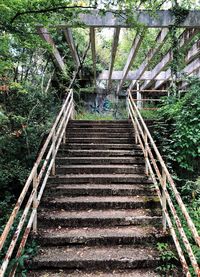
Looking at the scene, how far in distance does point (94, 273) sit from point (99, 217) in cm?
85

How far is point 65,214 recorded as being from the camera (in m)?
3.77

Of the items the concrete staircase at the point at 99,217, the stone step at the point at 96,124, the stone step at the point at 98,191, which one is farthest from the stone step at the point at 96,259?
the stone step at the point at 96,124

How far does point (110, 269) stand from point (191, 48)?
21.1ft

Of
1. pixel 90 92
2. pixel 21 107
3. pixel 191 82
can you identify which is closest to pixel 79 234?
pixel 21 107

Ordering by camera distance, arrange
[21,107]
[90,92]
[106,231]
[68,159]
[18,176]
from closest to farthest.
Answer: [106,231], [18,176], [68,159], [21,107], [90,92]

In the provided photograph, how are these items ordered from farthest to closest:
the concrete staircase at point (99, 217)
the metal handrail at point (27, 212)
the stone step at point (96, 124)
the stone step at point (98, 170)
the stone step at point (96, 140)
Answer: the stone step at point (96, 124)
the stone step at point (96, 140)
the stone step at point (98, 170)
the concrete staircase at point (99, 217)
the metal handrail at point (27, 212)

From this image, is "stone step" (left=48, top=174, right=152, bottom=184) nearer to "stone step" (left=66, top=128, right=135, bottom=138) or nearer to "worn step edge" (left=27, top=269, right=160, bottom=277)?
"worn step edge" (left=27, top=269, right=160, bottom=277)

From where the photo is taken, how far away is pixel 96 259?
9.73 ft

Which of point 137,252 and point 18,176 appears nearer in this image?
point 137,252

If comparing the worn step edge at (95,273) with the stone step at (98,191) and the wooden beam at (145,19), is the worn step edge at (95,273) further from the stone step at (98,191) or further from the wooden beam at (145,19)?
the wooden beam at (145,19)

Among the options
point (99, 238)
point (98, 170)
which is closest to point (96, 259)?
point (99, 238)

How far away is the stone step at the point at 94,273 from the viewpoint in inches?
112

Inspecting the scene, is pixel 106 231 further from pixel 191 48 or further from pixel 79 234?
pixel 191 48

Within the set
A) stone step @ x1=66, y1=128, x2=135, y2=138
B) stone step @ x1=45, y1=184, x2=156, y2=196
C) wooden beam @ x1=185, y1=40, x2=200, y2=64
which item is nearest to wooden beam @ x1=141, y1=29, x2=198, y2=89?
wooden beam @ x1=185, y1=40, x2=200, y2=64
